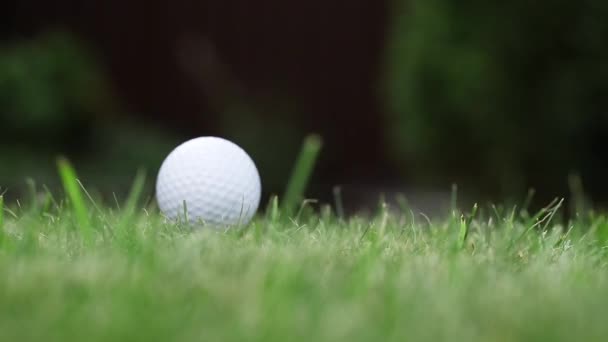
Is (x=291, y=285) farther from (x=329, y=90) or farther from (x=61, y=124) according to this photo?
(x=329, y=90)

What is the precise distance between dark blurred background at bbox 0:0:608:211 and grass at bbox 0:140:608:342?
242 centimetres

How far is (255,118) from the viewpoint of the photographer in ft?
26.1

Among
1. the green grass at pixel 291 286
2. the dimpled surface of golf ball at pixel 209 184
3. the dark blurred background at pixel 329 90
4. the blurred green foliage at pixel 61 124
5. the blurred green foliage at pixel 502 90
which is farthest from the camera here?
the blurred green foliage at pixel 61 124

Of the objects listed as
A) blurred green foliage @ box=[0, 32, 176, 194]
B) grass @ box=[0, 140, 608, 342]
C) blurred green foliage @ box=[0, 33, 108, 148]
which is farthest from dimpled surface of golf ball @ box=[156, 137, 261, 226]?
blurred green foliage @ box=[0, 33, 108, 148]

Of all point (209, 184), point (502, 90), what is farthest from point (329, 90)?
point (209, 184)

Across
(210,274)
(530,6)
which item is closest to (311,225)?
(210,274)

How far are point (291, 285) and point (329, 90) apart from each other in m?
6.94

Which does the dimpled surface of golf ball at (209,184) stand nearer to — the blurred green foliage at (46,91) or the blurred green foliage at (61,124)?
the blurred green foliage at (61,124)

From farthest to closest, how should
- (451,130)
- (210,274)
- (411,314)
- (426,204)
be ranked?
1. (426,204)
2. (451,130)
3. (210,274)
4. (411,314)

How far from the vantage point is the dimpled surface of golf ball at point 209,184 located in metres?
2.13

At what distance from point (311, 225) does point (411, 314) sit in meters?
0.99

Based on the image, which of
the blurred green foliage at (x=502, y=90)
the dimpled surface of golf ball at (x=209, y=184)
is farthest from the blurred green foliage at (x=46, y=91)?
the dimpled surface of golf ball at (x=209, y=184)

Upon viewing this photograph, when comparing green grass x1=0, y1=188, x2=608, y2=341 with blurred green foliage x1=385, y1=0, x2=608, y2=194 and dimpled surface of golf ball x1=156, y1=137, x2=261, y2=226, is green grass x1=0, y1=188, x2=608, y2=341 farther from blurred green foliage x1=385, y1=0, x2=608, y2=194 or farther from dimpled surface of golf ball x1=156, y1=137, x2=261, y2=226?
blurred green foliage x1=385, y1=0, x2=608, y2=194

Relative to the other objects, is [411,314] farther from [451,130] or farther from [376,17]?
[376,17]
